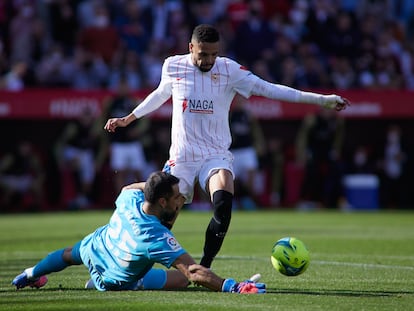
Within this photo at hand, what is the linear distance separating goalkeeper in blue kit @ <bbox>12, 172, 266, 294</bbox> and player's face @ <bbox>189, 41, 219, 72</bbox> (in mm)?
1468

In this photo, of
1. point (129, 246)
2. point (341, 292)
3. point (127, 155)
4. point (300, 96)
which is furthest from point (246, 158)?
point (129, 246)

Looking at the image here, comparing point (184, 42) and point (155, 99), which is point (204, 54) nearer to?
point (155, 99)

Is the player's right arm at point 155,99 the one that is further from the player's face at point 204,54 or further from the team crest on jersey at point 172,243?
the team crest on jersey at point 172,243

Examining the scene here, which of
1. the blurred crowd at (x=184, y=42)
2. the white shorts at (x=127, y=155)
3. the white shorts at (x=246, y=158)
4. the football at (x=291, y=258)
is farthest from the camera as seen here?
the blurred crowd at (x=184, y=42)

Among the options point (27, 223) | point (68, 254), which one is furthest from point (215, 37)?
point (27, 223)

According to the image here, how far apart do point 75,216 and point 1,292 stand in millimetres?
11673

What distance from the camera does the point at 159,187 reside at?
790cm

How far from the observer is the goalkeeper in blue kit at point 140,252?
25.8 feet

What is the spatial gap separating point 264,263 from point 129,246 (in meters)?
3.34

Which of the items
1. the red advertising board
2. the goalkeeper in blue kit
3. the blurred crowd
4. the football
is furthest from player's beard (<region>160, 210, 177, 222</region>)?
the blurred crowd

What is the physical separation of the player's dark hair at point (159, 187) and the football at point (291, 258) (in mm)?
1513

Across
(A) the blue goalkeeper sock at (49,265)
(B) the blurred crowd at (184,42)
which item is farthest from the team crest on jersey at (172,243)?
(B) the blurred crowd at (184,42)

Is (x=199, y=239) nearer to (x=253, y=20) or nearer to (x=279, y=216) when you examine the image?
(x=279, y=216)

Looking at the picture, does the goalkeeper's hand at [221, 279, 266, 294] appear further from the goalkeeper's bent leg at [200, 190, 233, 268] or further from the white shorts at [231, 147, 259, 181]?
the white shorts at [231, 147, 259, 181]
